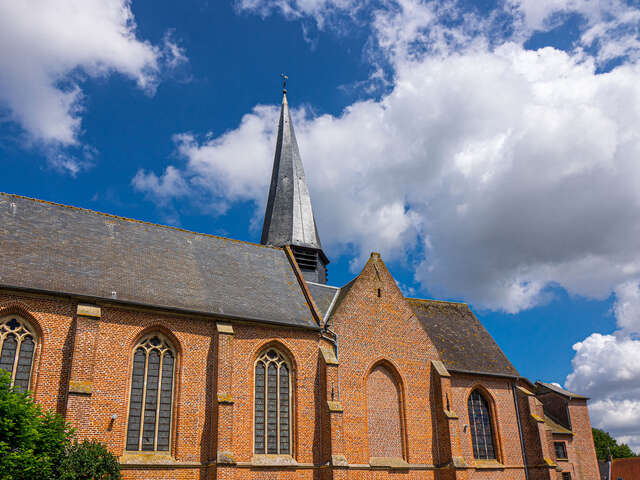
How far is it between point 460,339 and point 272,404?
521 inches

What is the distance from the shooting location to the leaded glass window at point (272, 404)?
2098 cm

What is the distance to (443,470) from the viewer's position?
23.4 metres

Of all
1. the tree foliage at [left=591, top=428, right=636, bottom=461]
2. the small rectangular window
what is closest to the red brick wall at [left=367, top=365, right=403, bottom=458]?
the small rectangular window

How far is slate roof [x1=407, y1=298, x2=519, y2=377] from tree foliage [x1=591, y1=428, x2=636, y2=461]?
169ft

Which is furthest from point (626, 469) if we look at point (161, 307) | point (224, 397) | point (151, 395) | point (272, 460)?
point (161, 307)

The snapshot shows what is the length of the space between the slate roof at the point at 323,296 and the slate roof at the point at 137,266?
123cm

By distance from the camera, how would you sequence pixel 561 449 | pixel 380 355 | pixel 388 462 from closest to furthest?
pixel 388 462
pixel 380 355
pixel 561 449

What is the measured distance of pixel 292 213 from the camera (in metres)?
33.3

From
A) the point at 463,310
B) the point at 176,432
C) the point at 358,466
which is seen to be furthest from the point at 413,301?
the point at 176,432

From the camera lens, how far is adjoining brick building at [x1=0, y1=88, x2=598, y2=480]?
18.3 metres

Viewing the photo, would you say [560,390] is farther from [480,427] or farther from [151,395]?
[151,395]

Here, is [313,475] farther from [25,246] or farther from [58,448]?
[25,246]

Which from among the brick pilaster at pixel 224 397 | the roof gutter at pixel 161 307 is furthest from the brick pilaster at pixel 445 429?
the brick pilaster at pixel 224 397

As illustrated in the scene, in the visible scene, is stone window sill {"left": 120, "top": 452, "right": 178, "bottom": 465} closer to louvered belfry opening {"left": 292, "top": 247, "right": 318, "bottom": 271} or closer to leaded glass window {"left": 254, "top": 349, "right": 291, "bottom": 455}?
leaded glass window {"left": 254, "top": 349, "right": 291, "bottom": 455}
